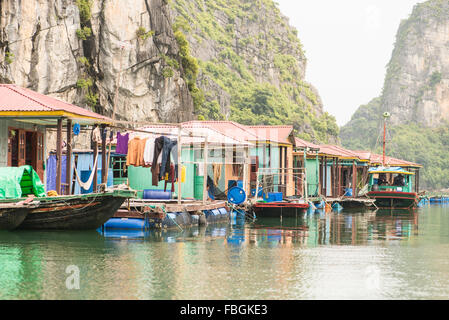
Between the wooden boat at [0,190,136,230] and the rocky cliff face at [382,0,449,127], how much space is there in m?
129

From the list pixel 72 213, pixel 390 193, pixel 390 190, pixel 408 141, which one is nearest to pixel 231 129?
pixel 390 193

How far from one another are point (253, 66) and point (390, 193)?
54960 mm

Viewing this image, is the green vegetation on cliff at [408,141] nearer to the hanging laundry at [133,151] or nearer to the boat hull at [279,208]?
the boat hull at [279,208]

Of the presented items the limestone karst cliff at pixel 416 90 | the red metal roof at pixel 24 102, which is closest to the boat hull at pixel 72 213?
the red metal roof at pixel 24 102

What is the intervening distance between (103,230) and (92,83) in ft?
65.0

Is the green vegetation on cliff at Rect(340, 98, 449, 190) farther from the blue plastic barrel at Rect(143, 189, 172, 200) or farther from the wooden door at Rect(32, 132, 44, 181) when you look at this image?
the wooden door at Rect(32, 132, 44, 181)

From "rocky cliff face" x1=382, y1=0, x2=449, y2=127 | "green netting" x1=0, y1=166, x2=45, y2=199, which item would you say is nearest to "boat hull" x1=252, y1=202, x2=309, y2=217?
"green netting" x1=0, y1=166, x2=45, y2=199

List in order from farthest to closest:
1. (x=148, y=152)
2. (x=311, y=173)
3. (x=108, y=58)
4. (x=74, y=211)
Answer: (x=311, y=173) < (x=108, y=58) < (x=148, y=152) < (x=74, y=211)

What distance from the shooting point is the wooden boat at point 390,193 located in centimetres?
4284

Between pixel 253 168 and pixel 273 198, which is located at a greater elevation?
pixel 253 168

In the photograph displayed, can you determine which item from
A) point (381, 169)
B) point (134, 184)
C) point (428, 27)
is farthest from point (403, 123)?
point (134, 184)

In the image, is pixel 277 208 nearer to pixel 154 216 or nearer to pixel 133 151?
pixel 133 151

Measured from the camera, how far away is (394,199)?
43062 mm

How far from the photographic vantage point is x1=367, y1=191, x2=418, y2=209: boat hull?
140 ft
